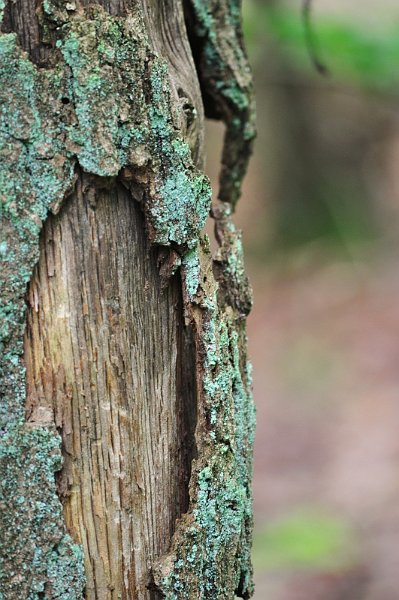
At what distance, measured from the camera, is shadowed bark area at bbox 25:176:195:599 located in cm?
102

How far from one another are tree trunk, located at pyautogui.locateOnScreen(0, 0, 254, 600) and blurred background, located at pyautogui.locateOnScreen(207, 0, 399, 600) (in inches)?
37.5

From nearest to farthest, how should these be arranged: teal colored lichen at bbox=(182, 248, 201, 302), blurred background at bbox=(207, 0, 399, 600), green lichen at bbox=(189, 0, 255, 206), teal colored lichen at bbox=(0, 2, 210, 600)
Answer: teal colored lichen at bbox=(0, 2, 210, 600)
teal colored lichen at bbox=(182, 248, 201, 302)
green lichen at bbox=(189, 0, 255, 206)
blurred background at bbox=(207, 0, 399, 600)

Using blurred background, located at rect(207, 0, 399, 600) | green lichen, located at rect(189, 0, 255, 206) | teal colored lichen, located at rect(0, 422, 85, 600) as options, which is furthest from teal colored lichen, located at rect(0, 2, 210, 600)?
blurred background, located at rect(207, 0, 399, 600)

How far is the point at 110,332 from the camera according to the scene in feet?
3.47

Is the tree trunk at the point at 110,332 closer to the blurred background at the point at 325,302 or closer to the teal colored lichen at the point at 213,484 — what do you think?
the teal colored lichen at the point at 213,484

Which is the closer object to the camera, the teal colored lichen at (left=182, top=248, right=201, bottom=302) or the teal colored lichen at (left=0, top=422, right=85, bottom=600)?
the teal colored lichen at (left=0, top=422, right=85, bottom=600)

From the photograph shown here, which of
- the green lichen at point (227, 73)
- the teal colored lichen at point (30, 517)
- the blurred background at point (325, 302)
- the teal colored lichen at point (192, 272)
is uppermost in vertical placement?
the blurred background at point (325, 302)

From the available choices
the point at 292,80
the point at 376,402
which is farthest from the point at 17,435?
the point at 292,80

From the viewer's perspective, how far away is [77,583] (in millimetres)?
1039

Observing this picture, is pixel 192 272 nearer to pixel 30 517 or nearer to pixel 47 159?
pixel 47 159

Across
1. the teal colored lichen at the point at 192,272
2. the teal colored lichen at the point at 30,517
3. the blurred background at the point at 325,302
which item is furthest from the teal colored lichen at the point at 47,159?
the blurred background at the point at 325,302

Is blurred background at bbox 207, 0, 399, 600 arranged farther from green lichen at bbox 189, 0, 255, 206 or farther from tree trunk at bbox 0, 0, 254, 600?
tree trunk at bbox 0, 0, 254, 600

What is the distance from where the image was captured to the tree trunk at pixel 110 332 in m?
0.98

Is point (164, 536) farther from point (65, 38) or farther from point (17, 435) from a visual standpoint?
point (65, 38)
